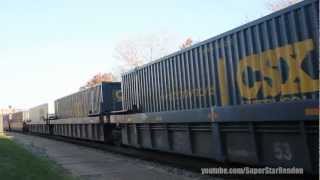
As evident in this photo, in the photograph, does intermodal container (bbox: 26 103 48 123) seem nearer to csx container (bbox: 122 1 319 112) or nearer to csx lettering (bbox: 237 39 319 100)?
csx container (bbox: 122 1 319 112)

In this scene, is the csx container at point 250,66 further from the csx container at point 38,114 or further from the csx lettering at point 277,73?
the csx container at point 38,114

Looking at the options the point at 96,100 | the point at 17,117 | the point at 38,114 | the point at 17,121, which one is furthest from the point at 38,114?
the point at 96,100

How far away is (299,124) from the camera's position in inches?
346

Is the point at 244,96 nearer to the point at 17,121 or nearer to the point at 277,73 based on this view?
the point at 277,73

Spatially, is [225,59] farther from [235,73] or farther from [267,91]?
[267,91]

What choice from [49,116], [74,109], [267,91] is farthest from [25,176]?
[49,116]

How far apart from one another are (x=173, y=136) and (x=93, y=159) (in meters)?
3.83

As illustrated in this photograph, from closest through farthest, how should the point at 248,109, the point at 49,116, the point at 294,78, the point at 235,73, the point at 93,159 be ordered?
1. the point at 294,78
2. the point at 248,109
3. the point at 235,73
4. the point at 93,159
5. the point at 49,116

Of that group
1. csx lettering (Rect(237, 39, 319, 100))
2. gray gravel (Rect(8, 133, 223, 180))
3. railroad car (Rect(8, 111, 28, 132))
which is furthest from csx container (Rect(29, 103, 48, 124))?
csx lettering (Rect(237, 39, 319, 100))

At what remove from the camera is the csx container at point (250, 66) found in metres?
9.09

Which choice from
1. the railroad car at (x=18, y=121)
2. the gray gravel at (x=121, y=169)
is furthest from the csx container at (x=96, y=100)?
the railroad car at (x=18, y=121)

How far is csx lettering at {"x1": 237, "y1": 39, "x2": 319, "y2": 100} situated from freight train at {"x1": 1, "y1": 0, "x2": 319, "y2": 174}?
0.7 inches

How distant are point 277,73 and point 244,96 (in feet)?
4.47

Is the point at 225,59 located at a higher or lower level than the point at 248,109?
higher
